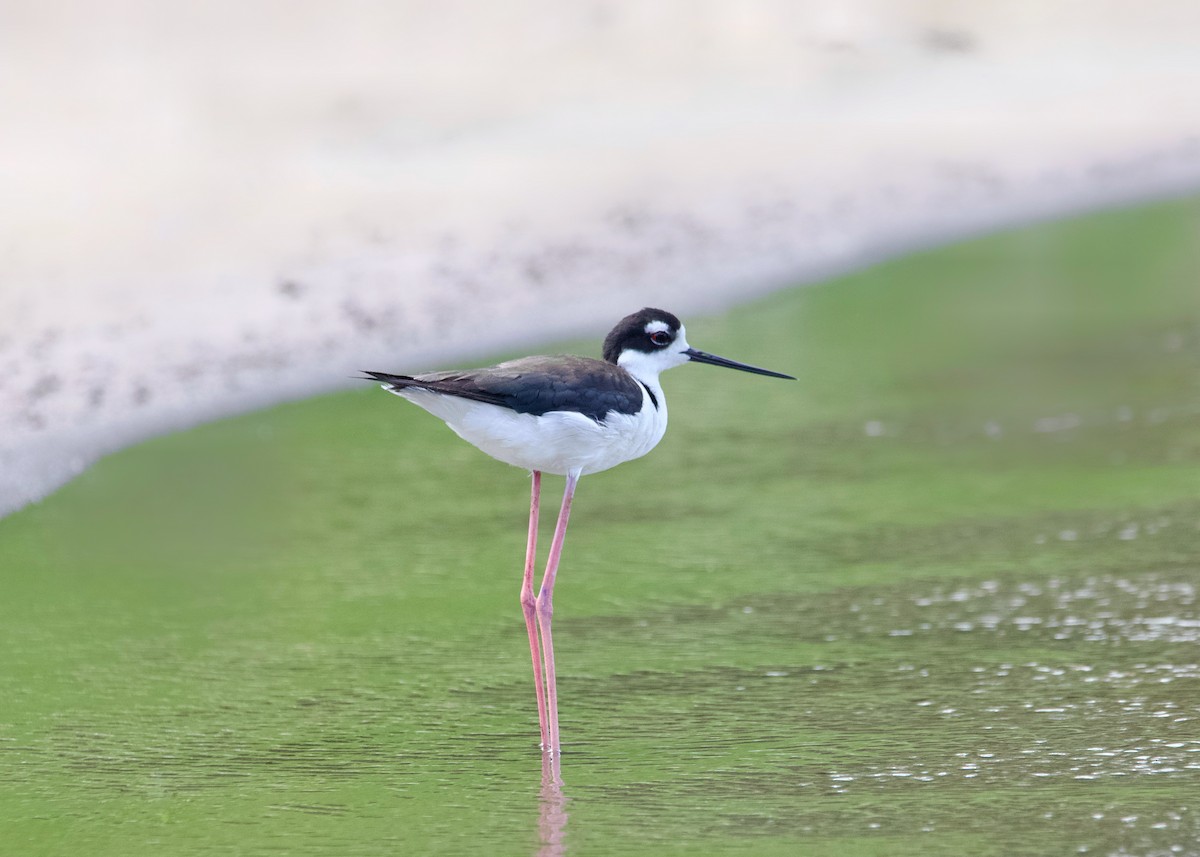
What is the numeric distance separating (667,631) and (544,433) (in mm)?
1188

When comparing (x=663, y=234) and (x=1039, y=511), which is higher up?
(x=663, y=234)

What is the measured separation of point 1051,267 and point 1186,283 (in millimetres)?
1076

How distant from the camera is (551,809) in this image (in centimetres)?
457

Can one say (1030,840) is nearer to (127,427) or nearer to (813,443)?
(813,443)

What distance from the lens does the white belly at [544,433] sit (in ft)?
16.3

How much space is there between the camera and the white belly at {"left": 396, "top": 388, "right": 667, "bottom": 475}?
496cm

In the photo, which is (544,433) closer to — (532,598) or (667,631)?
(532,598)

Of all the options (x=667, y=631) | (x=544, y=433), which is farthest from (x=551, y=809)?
(x=667, y=631)

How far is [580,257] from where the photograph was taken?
12188mm

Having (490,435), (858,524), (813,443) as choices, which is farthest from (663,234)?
(490,435)

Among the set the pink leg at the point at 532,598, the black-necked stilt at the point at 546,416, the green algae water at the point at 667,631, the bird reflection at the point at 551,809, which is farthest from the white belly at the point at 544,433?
the bird reflection at the point at 551,809

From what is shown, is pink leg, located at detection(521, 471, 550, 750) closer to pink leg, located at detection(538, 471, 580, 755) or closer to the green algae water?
pink leg, located at detection(538, 471, 580, 755)

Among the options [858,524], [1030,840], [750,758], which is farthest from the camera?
[858,524]

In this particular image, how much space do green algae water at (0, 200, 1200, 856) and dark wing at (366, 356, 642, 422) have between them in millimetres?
919
